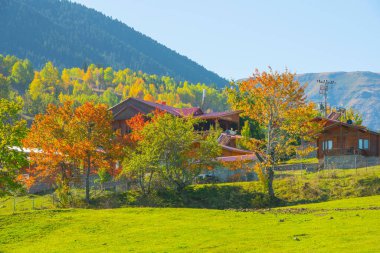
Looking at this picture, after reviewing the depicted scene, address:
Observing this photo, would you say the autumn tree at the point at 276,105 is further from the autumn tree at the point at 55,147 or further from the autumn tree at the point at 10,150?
the autumn tree at the point at 10,150

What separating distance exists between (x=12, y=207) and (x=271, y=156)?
97.3ft

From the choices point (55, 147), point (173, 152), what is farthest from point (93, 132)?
point (173, 152)

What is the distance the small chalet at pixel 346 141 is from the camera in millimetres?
83875

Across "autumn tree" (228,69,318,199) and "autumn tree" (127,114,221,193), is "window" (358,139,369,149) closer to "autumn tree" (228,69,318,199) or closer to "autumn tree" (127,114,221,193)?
"autumn tree" (228,69,318,199)

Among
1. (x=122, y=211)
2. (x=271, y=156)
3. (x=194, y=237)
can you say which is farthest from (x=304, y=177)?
(x=194, y=237)

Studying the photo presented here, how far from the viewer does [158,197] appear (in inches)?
2453

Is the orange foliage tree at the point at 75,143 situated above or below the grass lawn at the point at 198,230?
above

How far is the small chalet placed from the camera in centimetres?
8388

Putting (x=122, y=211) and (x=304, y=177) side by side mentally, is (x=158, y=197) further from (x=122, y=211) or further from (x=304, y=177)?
(x=304, y=177)

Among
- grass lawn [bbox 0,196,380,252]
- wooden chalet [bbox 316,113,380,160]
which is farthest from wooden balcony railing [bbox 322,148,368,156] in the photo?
grass lawn [bbox 0,196,380,252]

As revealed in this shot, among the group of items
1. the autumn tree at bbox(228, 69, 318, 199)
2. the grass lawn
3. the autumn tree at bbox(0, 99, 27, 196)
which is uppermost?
the autumn tree at bbox(228, 69, 318, 199)

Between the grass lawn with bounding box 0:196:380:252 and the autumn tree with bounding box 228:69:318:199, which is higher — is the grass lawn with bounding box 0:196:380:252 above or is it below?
below

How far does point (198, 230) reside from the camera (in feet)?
127

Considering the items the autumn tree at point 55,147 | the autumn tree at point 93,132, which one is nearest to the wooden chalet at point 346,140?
the autumn tree at point 93,132
